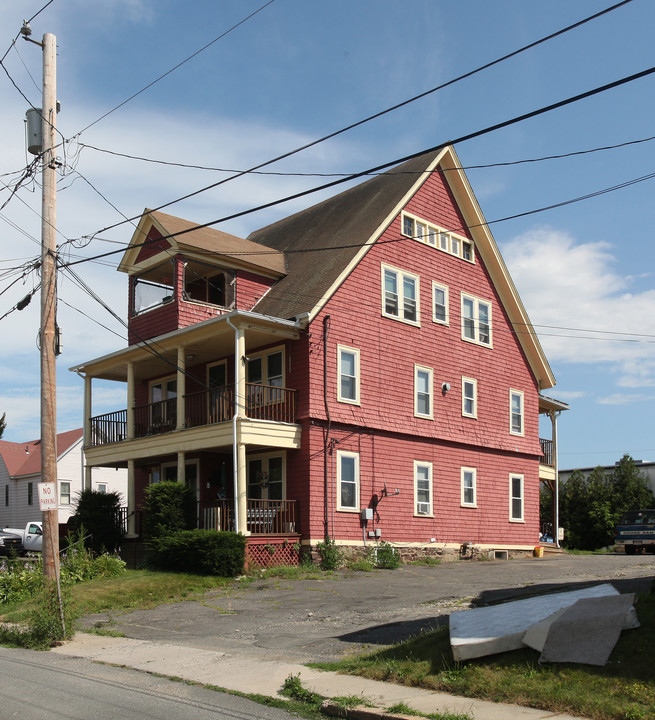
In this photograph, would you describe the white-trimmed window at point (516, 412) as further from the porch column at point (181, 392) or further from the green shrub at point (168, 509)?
the green shrub at point (168, 509)

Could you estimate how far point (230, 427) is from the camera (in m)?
22.0

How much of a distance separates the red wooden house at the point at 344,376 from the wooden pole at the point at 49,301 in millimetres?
5365

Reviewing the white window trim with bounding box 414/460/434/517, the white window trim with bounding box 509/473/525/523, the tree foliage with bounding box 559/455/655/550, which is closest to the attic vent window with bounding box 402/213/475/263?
the white window trim with bounding box 414/460/434/517

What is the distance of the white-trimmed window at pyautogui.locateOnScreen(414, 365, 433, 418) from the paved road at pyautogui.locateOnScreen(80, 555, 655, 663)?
6092mm

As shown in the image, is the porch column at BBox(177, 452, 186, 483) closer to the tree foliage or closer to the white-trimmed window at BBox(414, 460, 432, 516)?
the white-trimmed window at BBox(414, 460, 432, 516)

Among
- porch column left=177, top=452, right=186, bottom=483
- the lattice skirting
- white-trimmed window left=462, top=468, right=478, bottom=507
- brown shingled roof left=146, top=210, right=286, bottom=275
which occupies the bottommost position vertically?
the lattice skirting

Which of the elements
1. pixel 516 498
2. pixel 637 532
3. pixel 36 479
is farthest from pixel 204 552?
pixel 36 479

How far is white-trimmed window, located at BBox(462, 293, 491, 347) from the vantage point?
29.1 meters

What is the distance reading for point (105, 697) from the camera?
8.91m

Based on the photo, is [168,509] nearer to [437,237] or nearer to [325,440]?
[325,440]

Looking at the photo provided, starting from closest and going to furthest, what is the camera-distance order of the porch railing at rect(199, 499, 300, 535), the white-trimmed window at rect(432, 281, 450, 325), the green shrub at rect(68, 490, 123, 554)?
the porch railing at rect(199, 499, 300, 535) → the green shrub at rect(68, 490, 123, 554) → the white-trimmed window at rect(432, 281, 450, 325)

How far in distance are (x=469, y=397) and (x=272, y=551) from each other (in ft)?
33.2

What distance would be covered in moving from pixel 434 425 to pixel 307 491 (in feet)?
19.7

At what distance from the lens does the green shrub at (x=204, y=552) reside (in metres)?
Result: 20.0
